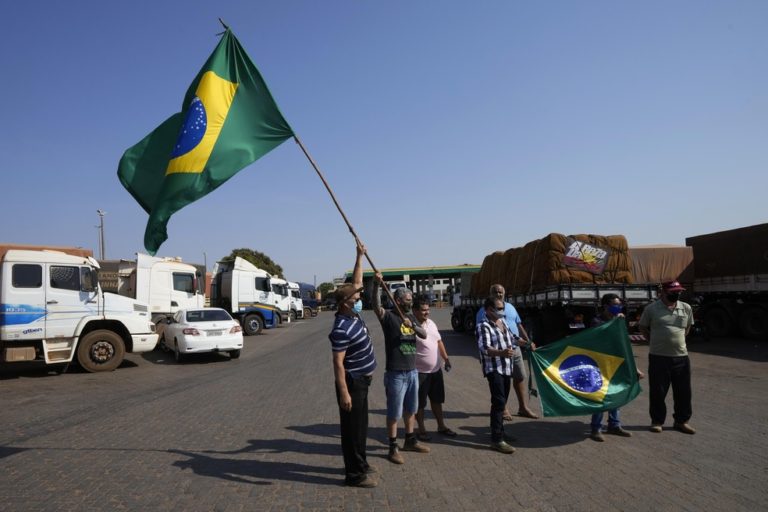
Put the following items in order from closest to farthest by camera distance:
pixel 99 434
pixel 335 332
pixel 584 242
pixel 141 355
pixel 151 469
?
pixel 335 332, pixel 151 469, pixel 99 434, pixel 584 242, pixel 141 355

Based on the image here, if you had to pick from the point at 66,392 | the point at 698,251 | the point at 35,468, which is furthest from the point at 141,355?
the point at 698,251

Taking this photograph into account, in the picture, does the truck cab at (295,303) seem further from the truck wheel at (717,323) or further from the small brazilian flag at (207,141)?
the small brazilian flag at (207,141)

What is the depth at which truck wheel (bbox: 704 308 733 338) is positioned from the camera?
51.3ft

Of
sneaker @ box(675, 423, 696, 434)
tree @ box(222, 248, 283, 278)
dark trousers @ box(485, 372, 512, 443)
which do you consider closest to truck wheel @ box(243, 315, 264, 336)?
dark trousers @ box(485, 372, 512, 443)

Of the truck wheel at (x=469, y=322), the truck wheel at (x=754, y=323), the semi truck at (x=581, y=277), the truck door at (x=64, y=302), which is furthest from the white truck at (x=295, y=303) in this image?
the truck wheel at (x=754, y=323)

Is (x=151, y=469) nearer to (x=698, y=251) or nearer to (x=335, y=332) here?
(x=335, y=332)

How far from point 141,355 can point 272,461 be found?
1298cm

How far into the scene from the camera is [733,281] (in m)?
15.2

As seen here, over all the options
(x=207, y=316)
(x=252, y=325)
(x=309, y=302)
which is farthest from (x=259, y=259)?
(x=207, y=316)

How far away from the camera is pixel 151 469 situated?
4910 millimetres

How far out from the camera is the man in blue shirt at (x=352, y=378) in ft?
14.2

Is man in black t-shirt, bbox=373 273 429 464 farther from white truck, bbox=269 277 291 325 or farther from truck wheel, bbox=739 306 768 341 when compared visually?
white truck, bbox=269 277 291 325

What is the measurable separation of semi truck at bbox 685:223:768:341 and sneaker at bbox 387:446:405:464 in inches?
554

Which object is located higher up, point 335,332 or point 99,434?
point 335,332
